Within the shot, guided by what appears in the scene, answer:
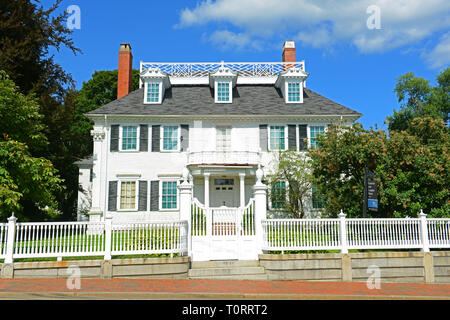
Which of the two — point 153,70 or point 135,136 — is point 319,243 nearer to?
point 135,136

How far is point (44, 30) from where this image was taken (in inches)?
743

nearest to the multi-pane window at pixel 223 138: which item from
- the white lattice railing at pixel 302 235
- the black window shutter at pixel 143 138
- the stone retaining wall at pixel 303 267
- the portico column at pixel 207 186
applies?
the portico column at pixel 207 186

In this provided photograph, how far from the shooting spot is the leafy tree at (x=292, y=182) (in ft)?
62.0

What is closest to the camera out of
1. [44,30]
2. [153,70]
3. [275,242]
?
[275,242]

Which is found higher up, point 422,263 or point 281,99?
point 281,99

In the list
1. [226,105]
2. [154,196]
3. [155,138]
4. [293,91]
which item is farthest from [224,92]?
[154,196]

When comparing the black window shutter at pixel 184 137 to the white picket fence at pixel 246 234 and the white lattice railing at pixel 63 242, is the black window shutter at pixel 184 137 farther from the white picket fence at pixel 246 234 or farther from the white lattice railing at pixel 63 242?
the white lattice railing at pixel 63 242

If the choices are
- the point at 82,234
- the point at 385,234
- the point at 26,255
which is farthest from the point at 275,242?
the point at 26,255

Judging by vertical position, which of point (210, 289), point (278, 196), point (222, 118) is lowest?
point (210, 289)

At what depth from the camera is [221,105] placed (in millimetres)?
22141

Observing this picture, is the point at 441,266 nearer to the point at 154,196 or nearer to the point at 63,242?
the point at 63,242

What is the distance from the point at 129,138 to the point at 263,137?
787 cm

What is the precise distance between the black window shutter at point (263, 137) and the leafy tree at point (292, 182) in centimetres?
133

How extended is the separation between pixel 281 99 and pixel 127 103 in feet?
31.6
